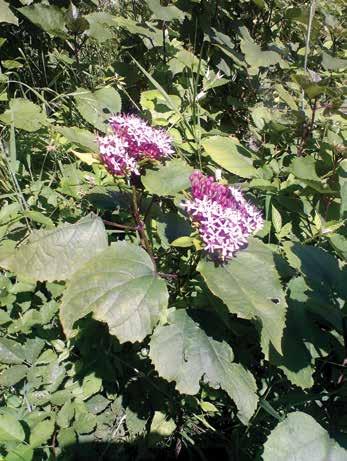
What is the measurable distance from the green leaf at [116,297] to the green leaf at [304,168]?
910mm

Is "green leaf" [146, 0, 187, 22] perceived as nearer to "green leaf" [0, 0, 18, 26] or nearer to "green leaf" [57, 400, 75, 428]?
"green leaf" [0, 0, 18, 26]

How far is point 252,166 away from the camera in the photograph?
7.08ft

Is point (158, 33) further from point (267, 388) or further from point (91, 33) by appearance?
point (267, 388)

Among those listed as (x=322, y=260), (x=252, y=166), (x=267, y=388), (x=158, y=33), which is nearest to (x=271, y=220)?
(x=252, y=166)

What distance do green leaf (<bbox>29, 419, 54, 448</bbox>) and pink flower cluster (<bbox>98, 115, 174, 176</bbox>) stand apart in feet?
2.34

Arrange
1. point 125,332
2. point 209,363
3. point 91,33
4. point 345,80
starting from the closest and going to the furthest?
point 125,332
point 209,363
point 91,33
point 345,80

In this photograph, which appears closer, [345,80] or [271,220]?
[271,220]

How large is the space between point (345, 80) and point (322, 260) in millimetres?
2183

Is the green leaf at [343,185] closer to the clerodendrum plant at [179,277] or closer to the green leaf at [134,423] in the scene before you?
the clerodendrum plant at [179,277]

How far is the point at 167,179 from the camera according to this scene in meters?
1.40

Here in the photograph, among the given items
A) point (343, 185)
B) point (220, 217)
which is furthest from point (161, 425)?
point (343, 185)

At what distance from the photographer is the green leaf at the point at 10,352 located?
4.94 ft

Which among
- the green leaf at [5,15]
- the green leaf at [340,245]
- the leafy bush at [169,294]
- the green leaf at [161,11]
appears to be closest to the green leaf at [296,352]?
the leafy bush at [169,294]

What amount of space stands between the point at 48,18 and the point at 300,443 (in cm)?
218
